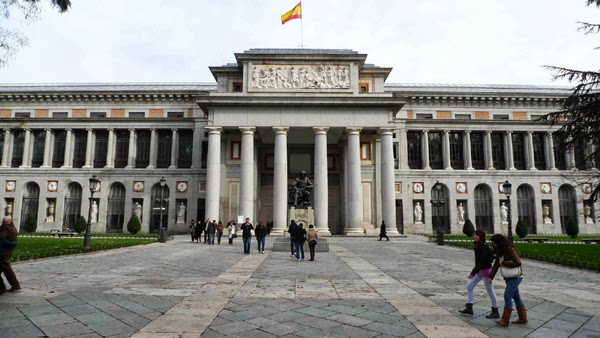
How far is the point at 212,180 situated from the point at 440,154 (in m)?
27.5

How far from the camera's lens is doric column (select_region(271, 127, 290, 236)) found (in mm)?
33312

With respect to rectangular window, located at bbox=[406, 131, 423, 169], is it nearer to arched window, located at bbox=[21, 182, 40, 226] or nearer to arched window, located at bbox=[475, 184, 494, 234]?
arched window, located at bbox=[475, 184, 494, 234]

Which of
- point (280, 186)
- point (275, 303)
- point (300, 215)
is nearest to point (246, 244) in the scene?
point (300, 215)

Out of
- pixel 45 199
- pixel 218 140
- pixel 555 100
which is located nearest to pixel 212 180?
pixel 218 140

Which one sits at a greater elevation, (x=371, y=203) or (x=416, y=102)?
(x=416, y=102)

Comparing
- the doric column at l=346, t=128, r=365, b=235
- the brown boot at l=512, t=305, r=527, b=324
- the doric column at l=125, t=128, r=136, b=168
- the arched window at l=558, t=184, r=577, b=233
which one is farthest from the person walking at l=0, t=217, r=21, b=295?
the arched window at l=558, t=184, r=577, b=233

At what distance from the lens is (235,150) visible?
39562mm

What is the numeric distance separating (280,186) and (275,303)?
1038 inches

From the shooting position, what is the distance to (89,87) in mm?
48000

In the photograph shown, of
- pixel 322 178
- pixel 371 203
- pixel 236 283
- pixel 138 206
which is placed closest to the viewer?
pixel 236 283

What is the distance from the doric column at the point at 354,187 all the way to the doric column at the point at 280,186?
19.7 ft

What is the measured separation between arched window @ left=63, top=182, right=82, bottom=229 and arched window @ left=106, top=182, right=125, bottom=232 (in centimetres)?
363

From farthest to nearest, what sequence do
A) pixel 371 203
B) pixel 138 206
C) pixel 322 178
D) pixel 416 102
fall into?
pixel 416 102 → pixel 138 206 → pixel 371 203 → pixel 322 178

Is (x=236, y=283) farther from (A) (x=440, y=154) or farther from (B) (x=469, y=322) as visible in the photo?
(A) (x=440, y=154)
